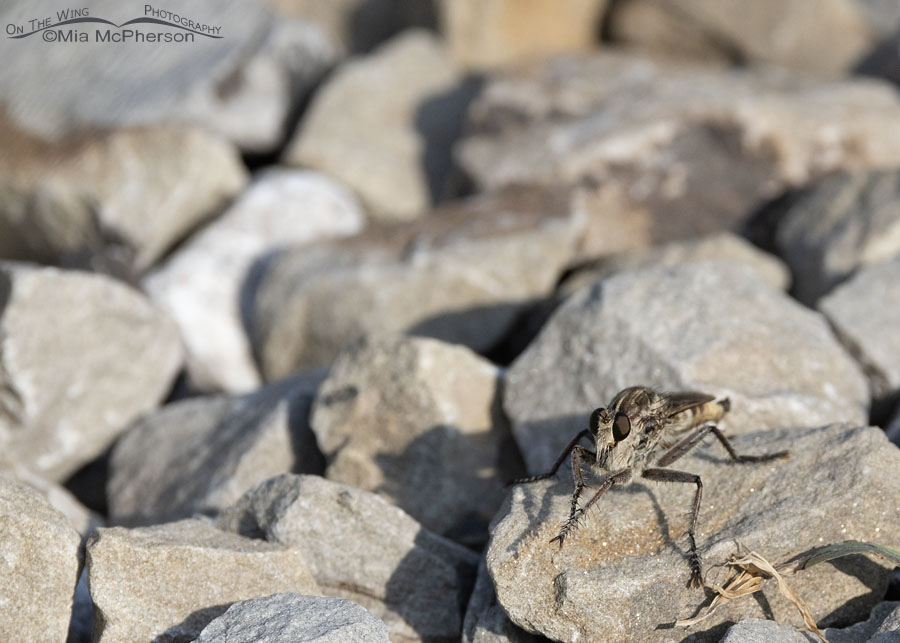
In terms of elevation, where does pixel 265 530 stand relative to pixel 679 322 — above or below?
below

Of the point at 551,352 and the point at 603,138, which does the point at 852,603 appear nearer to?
the point at 551,352

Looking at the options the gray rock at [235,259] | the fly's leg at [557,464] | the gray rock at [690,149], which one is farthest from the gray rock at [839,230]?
the gray rock at [235,259]

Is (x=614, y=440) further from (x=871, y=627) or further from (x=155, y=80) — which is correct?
(x=155, y=80)

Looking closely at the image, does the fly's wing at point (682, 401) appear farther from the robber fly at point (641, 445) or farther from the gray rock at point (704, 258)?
the gray rock at point (704, 258)

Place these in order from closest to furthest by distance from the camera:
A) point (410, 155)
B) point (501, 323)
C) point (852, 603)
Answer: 1. point (852, 603)
2. point (501, 323)
3. point (410, 155)

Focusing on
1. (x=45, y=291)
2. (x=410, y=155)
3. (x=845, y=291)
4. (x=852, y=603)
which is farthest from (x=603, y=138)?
(x=852, y=603)

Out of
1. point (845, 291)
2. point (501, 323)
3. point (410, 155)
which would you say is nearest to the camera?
point (845, 291)

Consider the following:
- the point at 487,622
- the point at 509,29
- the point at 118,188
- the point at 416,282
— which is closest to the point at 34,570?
the point at 487,622
